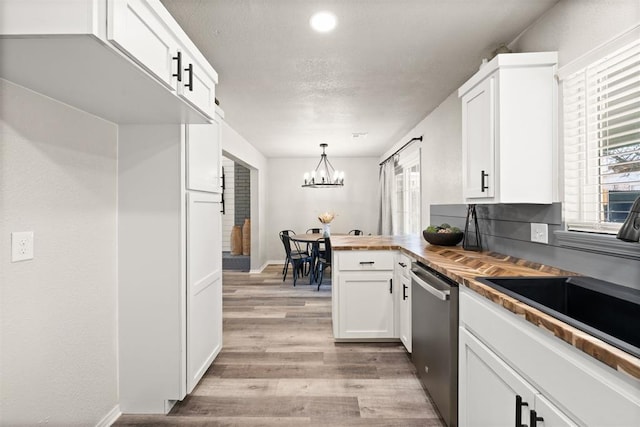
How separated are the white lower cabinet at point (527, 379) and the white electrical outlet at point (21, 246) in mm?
1922

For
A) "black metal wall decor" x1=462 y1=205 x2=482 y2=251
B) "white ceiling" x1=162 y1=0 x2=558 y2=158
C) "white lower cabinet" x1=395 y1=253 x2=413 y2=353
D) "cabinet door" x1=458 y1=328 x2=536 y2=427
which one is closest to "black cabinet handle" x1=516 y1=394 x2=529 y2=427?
"cabinet door" x1=458 y1=328 x2=536 y2=427

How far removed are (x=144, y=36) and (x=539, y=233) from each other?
217 centimetres

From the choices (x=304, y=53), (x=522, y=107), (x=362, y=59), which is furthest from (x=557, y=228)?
(x=304, y=53)

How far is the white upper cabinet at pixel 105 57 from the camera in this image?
0.94m

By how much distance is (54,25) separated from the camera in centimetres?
93

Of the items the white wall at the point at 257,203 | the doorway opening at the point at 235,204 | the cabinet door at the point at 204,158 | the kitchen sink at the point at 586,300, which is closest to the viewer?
the kitchen sink at the point at 586,300

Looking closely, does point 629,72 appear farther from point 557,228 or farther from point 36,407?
point 36,407

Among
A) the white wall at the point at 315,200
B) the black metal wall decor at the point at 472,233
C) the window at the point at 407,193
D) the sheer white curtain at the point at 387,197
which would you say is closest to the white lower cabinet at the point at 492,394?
the black metal wall decor at the point at 472,233

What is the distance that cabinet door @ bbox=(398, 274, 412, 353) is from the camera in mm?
2543

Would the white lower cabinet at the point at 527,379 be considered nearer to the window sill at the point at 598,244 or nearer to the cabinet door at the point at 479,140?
the window sill at the point at 598,244

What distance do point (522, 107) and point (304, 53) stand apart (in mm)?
1455

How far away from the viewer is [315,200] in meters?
7.16

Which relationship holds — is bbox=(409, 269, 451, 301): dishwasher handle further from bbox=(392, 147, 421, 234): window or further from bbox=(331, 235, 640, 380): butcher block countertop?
bbox=(392, 147, 421, 234): window

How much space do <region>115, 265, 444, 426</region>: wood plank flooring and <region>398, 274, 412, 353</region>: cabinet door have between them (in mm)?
160
